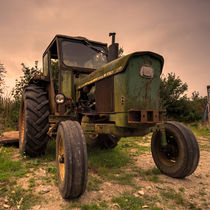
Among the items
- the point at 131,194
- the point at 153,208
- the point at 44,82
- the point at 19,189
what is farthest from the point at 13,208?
the point at 44,82

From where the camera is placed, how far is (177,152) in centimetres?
300

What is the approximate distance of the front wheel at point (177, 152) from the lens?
272 centimetres

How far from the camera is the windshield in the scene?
384 centimetres

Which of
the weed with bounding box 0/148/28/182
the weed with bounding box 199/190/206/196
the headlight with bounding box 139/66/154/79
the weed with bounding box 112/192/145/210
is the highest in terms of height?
the headlight with bounding box 139/66/154/79

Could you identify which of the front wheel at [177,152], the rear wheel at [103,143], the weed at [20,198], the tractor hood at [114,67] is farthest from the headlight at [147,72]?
the rear wheel at [103,143]

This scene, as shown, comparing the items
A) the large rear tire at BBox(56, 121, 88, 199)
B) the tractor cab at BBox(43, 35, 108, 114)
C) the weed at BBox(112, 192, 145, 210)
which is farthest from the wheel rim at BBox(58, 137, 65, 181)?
the tractor cab at BBox(43, 35, 108, 114)

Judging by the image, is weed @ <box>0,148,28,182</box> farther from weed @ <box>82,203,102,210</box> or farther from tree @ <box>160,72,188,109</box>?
tree @ <box>160,72,188,109</box>

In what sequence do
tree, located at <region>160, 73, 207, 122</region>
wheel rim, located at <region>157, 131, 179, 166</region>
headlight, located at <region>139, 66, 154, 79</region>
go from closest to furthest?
headlight, located at <region>139, 66, 154, 79</region>
wheel rim, located at <region>157, 131, 179, 166</region>
tree, located at <region>160, 73, 207, 122</region>

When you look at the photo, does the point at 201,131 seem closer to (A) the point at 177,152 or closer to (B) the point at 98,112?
(A) the point at 177,152

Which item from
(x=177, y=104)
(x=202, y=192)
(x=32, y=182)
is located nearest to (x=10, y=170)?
(x=32, y=182)

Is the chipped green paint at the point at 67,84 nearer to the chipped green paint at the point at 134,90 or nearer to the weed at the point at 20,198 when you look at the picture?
the chipped green paint at the point at 134,90

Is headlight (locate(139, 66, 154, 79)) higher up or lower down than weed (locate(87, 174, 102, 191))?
higher up

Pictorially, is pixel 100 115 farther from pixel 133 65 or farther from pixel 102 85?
pixel 133 65

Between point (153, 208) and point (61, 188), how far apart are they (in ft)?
3.52
